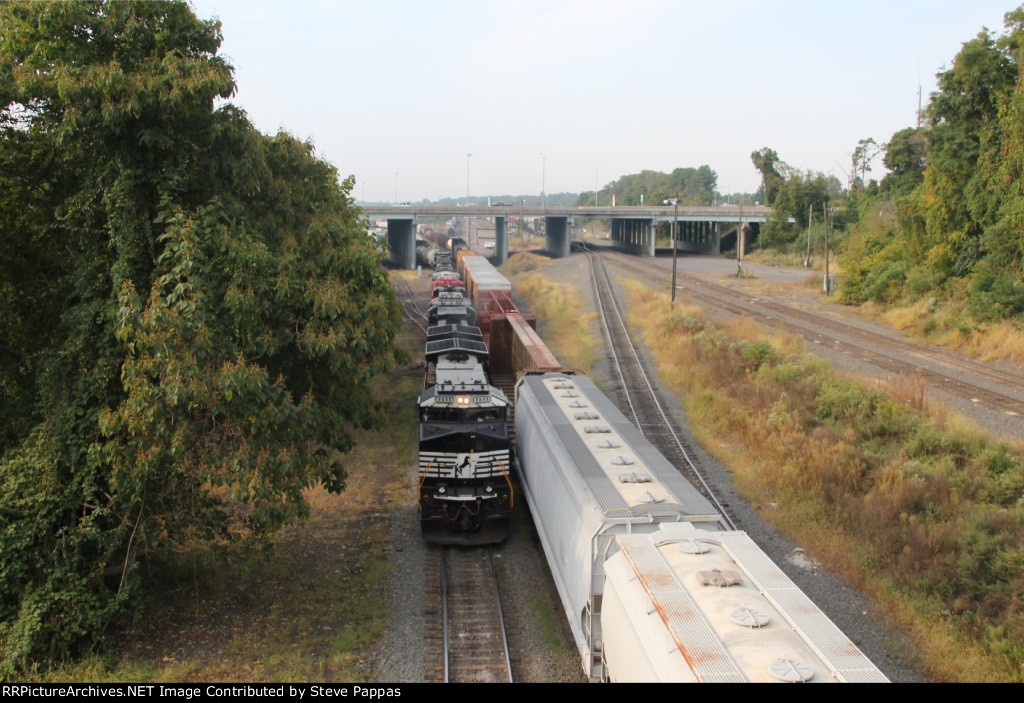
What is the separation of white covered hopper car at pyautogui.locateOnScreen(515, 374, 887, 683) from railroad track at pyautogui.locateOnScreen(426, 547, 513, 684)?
157cm

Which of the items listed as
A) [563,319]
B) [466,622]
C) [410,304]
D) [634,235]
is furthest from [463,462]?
[634,235]

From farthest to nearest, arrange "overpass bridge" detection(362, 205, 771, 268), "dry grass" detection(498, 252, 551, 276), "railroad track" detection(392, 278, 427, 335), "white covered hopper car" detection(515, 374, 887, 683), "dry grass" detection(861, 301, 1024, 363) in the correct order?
"overpass bridge" detection(362, 205, 771, 268) → "dry grass" detection(498, 252, 551, 276) → "railroad track" detection(392, 278, 427, 335) → "dry grass" detection(861, 301, 1024, 363) → "white covered hopper car" detection(515, 374, 887, 683)

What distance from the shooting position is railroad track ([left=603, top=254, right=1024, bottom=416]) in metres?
23.5

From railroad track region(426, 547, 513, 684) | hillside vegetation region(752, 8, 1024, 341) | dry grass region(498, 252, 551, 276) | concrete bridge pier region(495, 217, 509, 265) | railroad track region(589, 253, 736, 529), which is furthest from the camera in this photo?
concrete bridge pier region(495, 217, 509, 265)

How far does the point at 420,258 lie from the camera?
90.8 metres

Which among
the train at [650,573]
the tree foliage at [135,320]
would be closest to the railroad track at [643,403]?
the train at [650,573]

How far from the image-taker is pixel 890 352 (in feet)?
98.7

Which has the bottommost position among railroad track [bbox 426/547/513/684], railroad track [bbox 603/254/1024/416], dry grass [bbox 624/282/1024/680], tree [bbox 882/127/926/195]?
railroad track [bbox 426/547/513/684]

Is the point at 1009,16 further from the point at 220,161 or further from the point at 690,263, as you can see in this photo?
the point at 690,263

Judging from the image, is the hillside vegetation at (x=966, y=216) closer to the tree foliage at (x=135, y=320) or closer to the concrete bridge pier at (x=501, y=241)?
the tree foliage at (x=135, y=320)

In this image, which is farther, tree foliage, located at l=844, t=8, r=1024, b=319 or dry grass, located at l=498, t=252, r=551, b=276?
dry grass, located at l=498, t=252, r=551, b=276

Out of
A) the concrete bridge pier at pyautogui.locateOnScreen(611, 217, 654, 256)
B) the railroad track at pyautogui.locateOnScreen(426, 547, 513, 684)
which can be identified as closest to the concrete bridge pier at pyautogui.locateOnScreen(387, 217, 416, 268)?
the concrete bridge pier at pyautogui.locateOnScreen(611, 217, 654, 256)

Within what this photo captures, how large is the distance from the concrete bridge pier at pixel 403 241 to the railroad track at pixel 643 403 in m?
47.6

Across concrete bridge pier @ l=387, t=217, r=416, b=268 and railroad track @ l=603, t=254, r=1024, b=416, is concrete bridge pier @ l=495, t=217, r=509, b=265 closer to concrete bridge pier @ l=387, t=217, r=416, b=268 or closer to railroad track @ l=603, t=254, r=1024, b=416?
concrete bridge pier @ l=387, t=217, r=416, b=268
